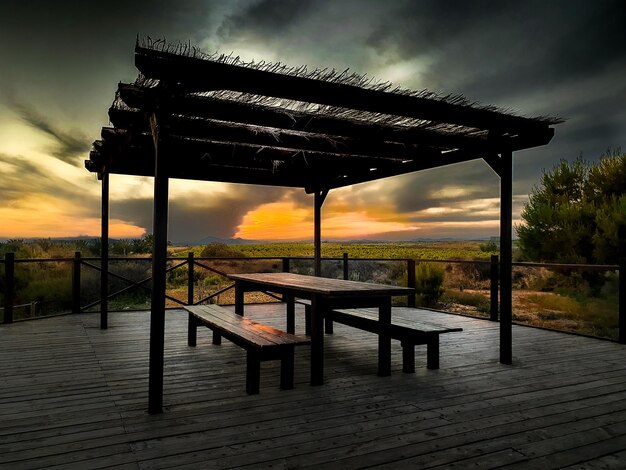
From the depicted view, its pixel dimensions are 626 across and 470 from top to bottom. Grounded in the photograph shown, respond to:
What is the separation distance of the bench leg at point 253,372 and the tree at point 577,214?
411 inches

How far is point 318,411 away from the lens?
2801 mm

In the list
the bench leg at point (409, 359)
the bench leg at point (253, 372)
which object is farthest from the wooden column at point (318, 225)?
the bench leg at point (253, 372)

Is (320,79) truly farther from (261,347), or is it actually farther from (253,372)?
(253,372)

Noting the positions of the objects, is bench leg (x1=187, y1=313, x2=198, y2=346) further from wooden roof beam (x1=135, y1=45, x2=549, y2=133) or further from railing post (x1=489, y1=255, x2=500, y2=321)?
railing post (x1=489, y1=255, x2=500, y2=321)

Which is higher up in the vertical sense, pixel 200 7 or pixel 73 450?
pixel 200 7

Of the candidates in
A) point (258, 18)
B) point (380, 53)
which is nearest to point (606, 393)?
point (380, 53)

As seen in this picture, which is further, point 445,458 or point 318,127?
point 318,127

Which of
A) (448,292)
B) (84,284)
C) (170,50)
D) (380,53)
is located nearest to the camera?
(170,50)

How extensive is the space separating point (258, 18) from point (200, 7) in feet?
2.86

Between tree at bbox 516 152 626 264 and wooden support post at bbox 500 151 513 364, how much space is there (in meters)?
7.98

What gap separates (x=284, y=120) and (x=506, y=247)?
2458mm

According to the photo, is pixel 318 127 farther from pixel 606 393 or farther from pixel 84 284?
pixel 84 284

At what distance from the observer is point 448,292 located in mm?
11109

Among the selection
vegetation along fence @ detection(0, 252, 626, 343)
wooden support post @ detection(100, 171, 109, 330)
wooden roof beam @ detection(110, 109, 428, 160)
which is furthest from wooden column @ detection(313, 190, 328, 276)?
wooden support post @ detection(100, 171, 109, 330)
